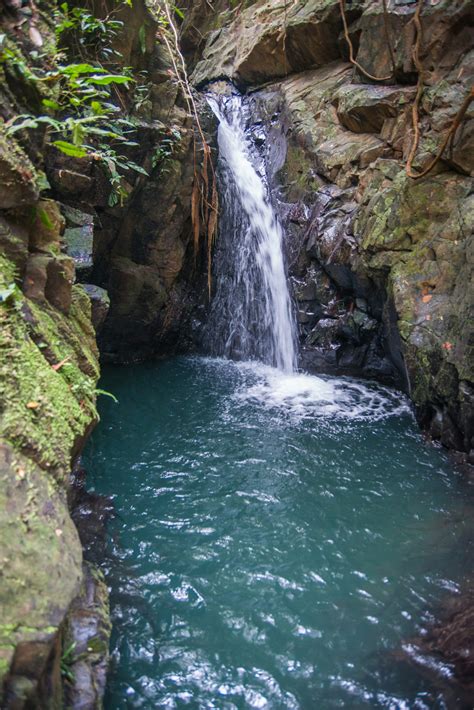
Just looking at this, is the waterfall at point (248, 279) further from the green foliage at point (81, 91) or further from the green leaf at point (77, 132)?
the green leaf at point (77, 132)

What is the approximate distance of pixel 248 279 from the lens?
33.1 ft

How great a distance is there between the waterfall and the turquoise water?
2.62m

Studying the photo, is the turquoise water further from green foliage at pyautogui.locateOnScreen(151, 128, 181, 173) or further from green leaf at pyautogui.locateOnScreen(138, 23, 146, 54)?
green leaf at pyautogui.locateOnScreen(138, 23, 146, 54)

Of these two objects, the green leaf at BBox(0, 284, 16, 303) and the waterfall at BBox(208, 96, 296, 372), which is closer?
the green leaf at BBox(0, 284, 16, 303)

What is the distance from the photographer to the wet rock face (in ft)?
20.6

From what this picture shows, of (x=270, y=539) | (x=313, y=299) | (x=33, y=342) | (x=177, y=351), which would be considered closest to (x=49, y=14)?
(x=33, y=342)

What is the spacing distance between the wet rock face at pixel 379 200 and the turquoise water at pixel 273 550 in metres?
1.21

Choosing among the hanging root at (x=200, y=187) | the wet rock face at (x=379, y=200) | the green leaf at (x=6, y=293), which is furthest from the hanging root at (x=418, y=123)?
the green leaf at (x=6, y=293)

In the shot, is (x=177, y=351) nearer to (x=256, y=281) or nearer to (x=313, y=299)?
(x=256, y=281)

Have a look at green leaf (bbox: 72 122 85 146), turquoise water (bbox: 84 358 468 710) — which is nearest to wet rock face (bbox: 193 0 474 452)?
turquoise water (bbox: 84 358 468 710)

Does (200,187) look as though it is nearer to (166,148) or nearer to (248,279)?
(166,148)

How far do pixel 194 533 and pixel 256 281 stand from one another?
659 cm

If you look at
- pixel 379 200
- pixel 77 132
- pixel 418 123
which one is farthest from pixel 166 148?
→ pixel 77 132

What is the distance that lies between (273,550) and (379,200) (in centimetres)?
566
